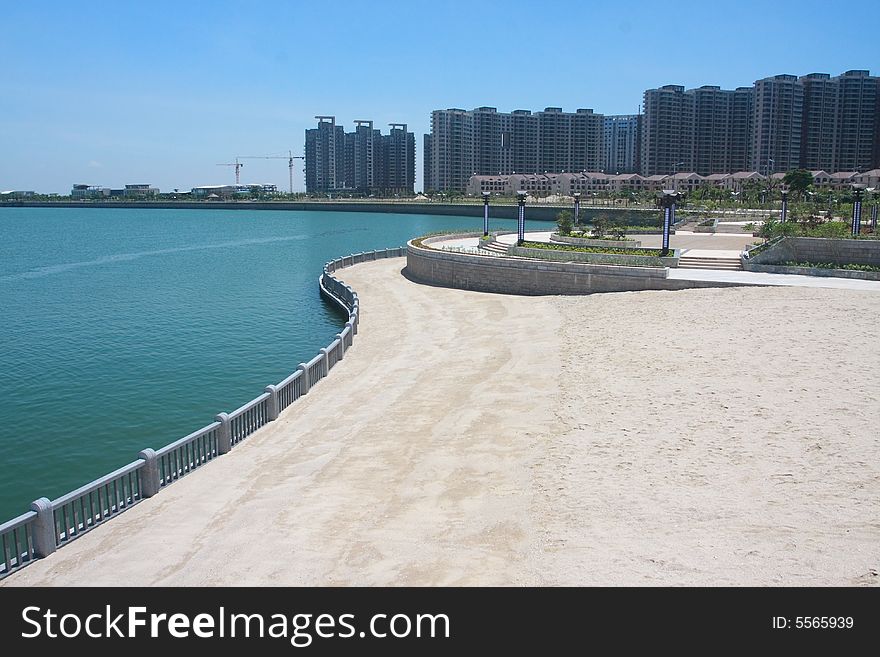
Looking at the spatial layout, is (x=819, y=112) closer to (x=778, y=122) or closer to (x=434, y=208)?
(x=778, y=122)

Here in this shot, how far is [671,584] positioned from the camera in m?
8.05

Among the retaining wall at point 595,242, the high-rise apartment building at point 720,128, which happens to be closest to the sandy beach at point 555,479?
the retaining wall at point 595,242

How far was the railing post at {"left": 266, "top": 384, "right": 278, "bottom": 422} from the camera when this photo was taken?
16.1 meters

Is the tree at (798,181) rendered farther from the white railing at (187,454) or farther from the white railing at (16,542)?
the white railing at (16,542)

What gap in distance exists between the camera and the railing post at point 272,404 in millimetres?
16062

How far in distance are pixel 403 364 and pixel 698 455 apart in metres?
11.0

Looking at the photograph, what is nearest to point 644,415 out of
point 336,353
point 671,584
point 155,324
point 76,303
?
point 671,584

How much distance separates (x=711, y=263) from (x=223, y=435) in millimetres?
25452

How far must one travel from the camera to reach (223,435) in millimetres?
14062

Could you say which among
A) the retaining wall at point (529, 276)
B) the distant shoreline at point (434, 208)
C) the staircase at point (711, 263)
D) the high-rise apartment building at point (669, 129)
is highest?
the high-rise apartment building at point (669, 129)

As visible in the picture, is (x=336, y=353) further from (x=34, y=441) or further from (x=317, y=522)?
(x=317, y=522)

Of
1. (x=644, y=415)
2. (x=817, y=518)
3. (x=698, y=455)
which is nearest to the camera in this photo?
(x=817, y=518)

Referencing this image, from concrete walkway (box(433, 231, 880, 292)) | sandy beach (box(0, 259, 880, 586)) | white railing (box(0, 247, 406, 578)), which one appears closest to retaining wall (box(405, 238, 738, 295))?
concrete walkway (box(433, 231, 880, 292))

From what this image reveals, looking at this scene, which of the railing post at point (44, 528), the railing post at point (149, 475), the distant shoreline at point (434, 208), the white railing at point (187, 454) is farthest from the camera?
the distant shoreline at point (434, 208)
